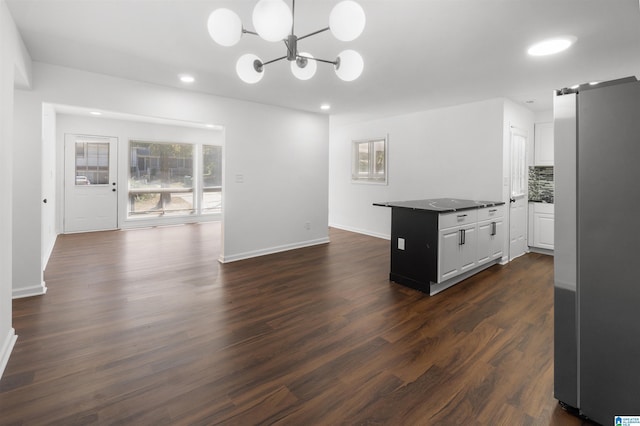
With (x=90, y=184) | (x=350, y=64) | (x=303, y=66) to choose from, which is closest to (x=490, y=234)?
(x=350, y=64)

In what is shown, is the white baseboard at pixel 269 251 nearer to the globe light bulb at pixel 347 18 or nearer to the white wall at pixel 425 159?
the white wall at pixel 425 159

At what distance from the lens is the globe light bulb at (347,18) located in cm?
149

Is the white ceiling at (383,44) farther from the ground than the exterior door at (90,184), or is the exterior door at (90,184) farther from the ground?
the white ceiling at (383,44)

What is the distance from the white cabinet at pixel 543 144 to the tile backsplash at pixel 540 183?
0.53 feet

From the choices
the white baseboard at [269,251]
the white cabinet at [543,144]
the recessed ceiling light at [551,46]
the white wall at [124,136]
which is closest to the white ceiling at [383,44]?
the recessed ceiling light at [551,46]

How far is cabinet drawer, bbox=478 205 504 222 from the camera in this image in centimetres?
409

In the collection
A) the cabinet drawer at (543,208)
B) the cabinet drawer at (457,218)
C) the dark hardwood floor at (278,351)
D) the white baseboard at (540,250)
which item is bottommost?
the dark hardwood floor at (278,351)

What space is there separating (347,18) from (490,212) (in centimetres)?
358

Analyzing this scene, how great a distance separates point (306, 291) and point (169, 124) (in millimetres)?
6215

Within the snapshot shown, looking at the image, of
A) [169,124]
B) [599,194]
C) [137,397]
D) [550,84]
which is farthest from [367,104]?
[169,124]

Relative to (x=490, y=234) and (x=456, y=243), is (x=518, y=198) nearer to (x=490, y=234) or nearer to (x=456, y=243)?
(x=490, y=234)

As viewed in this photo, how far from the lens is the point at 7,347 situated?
7.24 feet

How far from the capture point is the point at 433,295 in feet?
11.3

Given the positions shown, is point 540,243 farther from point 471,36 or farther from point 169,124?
point 169,124
